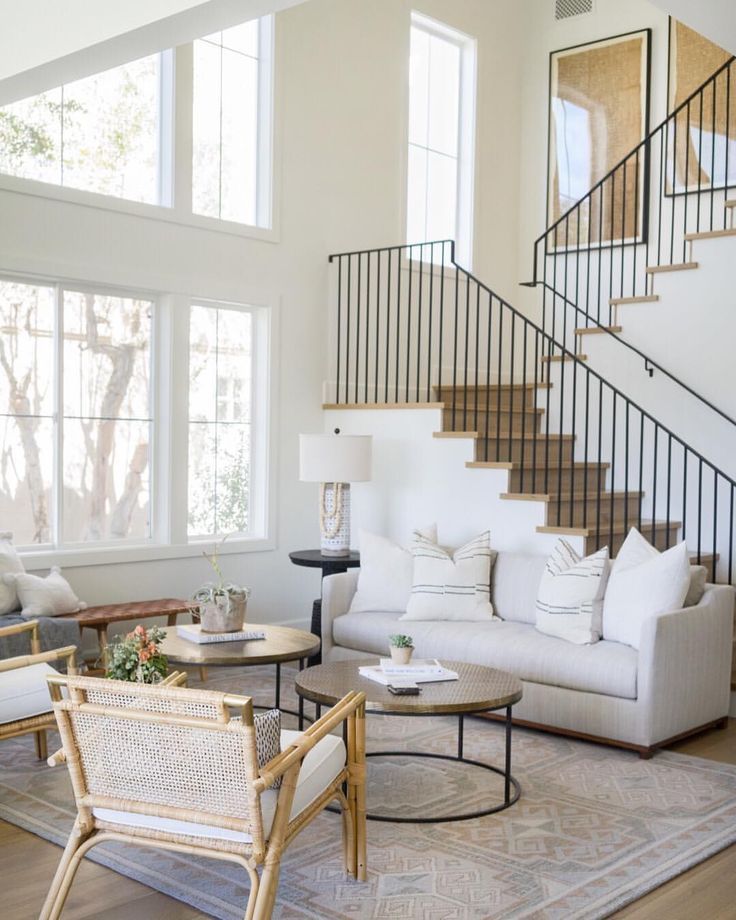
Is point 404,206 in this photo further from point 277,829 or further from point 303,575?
point 277,829

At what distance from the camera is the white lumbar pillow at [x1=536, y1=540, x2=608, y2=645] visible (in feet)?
16.5

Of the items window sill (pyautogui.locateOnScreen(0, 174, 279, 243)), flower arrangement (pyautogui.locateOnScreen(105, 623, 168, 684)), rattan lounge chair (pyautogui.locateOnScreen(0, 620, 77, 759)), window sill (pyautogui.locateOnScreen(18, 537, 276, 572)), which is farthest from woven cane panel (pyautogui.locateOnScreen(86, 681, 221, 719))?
window sill (pyautogui.locateOnScreen(0, 174, 279, 243))

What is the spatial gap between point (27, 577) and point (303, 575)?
7.76ft

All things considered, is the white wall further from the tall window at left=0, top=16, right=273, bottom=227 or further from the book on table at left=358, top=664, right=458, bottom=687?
the book on table at left=358, top=664, right=458, bottom=687

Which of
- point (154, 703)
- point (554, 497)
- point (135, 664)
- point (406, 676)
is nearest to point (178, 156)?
point (554, 497)

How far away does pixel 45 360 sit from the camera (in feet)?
19.9

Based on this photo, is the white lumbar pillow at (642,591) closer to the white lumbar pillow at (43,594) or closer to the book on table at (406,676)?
the book on table at (406,676)

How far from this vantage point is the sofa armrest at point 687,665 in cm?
459

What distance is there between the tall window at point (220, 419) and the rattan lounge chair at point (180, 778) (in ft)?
12.7

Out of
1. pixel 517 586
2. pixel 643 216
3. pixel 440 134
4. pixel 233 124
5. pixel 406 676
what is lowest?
pixel 406 676

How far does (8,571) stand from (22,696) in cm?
148

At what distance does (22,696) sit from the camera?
13.2 feet

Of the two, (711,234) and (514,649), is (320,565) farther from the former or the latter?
(711,234)

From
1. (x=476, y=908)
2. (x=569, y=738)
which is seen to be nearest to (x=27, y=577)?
(x=569, y=738)
